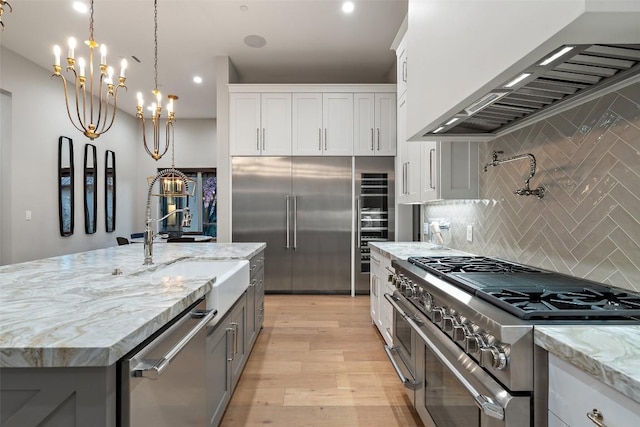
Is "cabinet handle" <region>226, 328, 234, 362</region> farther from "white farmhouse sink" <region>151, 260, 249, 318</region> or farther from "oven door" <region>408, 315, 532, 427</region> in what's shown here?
"oven door" <region>408, 315, 532, 427</region>

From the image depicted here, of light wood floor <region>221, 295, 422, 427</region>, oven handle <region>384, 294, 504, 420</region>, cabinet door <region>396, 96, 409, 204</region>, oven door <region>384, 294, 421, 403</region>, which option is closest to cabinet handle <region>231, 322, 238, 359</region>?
light wood floor <region>221, 295, 422, 427</region>

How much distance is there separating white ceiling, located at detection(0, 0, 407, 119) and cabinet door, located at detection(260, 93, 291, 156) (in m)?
0.67

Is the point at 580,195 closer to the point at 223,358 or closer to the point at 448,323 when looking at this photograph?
the point at 448,323

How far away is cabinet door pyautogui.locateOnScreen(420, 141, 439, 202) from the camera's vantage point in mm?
2740

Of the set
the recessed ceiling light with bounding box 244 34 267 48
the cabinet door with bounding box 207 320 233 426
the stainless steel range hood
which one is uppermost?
the recessed ceiling light with bounding box 244 34 267 48

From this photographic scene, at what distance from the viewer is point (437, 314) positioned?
1498mm

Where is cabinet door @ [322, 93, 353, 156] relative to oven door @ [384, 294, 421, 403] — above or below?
above

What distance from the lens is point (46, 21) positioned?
4.09 meters

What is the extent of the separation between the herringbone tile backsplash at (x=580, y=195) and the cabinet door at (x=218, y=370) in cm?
172

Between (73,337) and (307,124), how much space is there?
14.5 ft

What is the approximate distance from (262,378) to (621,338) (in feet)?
7.28

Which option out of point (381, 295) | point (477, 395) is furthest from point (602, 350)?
point (381, 295)

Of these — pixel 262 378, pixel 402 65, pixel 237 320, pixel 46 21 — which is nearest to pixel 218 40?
pixel 46 21

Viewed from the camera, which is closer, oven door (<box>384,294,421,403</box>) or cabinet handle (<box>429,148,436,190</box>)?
oven door (<box>384,294,421,403</box>)
